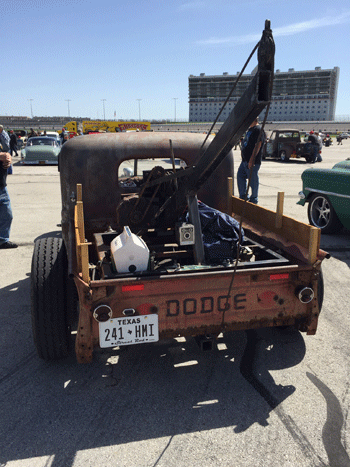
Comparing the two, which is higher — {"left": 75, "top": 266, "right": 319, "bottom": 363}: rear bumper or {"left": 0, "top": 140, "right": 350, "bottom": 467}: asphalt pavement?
{"left": 75, "top": 266, "right": 319, "bottom": 363}: rear bumper

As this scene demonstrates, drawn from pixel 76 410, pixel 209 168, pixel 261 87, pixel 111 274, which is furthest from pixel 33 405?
pixel 261 87

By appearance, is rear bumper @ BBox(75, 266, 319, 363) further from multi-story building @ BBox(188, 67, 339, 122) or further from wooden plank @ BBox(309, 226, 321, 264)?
multi-story building @ BBox(188, 67, 339, 122)

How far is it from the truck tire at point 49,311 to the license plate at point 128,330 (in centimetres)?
50

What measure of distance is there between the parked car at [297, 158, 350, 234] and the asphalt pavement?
121 inches

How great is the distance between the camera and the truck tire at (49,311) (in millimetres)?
3049

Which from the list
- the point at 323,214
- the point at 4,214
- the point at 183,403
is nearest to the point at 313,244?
the point at 183,403

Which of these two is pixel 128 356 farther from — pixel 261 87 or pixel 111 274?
pixel 261 87

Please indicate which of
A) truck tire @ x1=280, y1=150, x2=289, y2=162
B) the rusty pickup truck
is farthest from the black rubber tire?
truck tire @ x1=280, y1=150, x2=289, y2=162

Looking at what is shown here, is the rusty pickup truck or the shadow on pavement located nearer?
the shadow on pavement

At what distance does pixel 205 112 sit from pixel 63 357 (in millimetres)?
174552

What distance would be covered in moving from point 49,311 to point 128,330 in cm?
68

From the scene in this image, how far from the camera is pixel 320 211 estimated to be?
7355mm

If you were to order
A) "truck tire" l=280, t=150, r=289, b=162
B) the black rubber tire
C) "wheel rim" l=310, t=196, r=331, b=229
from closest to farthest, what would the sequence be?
the black rubber tire → "wheel rim" l=310, t=196, r=331, b=229 → "truck tire" l=280, t=150, r=289, b=162

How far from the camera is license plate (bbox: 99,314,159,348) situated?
2.78 metres
